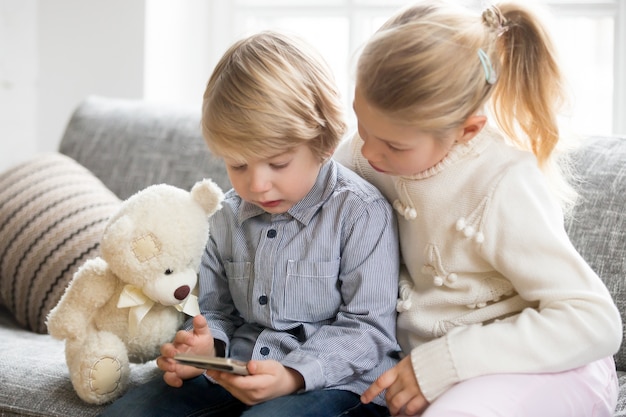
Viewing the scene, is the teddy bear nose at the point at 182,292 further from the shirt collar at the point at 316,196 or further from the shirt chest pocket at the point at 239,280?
the shirt collar at the point at 316,196

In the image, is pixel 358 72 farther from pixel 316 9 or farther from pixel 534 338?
pixel 316 9

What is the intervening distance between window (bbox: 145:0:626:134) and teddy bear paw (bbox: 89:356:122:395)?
4.39 ft

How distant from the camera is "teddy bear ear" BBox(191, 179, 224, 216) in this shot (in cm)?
149

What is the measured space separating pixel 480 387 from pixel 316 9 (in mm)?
1816

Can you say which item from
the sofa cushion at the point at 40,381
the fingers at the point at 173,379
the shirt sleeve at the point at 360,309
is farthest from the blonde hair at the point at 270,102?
the sofa cushion at the point at 40,381

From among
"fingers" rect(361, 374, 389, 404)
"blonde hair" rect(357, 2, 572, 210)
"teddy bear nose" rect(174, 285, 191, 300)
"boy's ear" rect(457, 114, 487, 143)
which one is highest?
"blonde hair" rect(357, 2, 572, 210)

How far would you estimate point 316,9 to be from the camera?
2.83 metres

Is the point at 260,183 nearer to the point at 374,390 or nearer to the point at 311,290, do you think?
the point at 311,290

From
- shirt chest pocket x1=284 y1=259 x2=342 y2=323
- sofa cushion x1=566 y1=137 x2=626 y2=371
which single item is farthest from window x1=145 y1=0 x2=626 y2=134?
shirt chest pocket x1=284 y1=259 x2=342 y2=323

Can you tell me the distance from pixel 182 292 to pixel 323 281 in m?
0.23

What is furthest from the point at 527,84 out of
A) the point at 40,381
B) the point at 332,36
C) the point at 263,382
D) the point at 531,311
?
the point at 332,36

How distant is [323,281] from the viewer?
1446mm

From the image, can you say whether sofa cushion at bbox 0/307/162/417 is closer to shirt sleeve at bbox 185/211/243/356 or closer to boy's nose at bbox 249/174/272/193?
shirt sleeve at bbox 185/211/243/356

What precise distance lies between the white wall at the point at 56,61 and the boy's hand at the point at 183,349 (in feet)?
4.93
